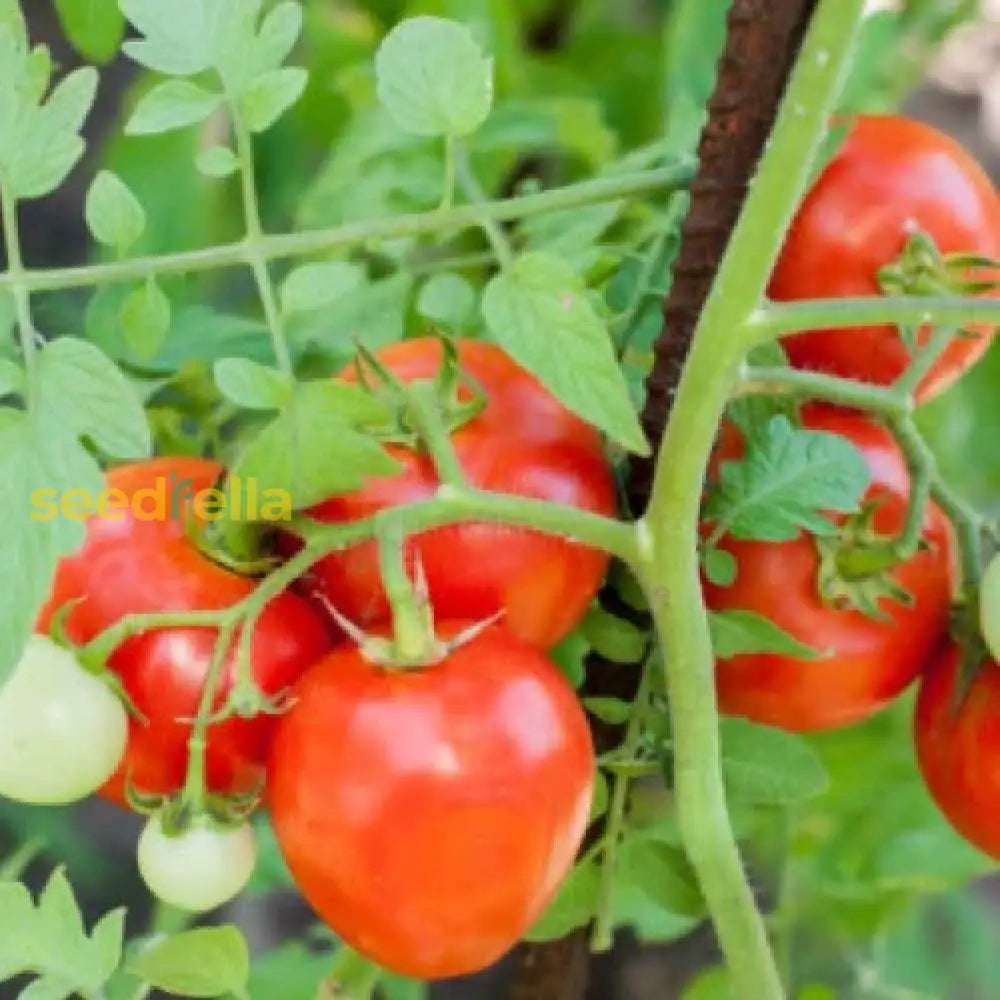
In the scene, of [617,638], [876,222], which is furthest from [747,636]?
[876,222]

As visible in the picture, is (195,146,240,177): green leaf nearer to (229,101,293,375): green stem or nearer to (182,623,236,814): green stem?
(229,101,293,375): green stem

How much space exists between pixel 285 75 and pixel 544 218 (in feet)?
0.72

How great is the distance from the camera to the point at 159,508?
0.55m

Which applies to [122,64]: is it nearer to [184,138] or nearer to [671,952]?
[184,138]

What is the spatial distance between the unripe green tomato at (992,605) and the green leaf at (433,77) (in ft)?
0.76

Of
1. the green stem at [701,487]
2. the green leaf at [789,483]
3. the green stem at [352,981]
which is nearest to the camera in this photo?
the green stem at [701,487]

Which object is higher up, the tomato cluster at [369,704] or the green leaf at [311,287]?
the green leaf at [311,287]

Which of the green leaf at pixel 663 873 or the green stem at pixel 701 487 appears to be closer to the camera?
the green stem at pixel 701 487

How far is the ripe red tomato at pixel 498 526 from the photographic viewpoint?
52cm

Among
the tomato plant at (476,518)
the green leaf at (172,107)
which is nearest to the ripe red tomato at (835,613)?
the tomato plant at (476,518)

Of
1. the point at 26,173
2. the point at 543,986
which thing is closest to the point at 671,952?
the point at 543,986

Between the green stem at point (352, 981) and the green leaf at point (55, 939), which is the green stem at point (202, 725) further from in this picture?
the green stem at point (352, 981)

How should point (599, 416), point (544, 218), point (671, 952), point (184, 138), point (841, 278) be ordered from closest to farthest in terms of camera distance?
point (599, 416), point (841, 278), point (544, 218), point (184, 138), point (671, 952)

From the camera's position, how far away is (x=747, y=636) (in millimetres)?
547
